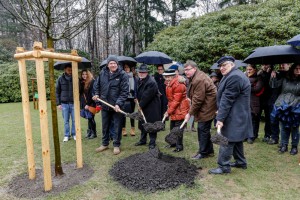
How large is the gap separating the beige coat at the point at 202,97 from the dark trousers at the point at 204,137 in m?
0.13

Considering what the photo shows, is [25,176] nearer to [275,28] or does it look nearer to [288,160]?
[288,160]

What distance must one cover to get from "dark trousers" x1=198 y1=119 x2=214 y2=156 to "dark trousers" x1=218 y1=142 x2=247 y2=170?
23.7 inches

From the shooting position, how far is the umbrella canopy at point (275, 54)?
177 inches

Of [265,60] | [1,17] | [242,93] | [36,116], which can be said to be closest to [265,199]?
[242,93]

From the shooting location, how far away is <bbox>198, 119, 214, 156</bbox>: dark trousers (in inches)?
173

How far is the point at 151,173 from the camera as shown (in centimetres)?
372

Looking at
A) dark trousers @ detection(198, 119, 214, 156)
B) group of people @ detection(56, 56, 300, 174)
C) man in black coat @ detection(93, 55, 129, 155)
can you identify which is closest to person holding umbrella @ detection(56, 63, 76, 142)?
group of people @ detection(56, 56, 300, 174)

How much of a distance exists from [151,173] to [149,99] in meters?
1.78

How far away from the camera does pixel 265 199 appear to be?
3082 millimetres

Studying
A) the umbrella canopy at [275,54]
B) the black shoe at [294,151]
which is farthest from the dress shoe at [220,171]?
the umbrella canopy at [275,54]

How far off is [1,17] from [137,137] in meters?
27.6

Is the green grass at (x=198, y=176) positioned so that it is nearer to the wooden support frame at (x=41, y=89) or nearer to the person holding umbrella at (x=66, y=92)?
the wooden support frame at (x=41, y=89)

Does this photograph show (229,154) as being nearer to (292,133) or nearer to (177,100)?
(177,100)

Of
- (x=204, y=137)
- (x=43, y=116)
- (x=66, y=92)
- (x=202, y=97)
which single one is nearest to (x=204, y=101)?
(x=202, y=97)
